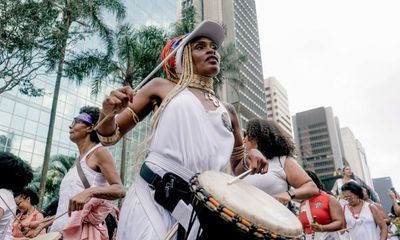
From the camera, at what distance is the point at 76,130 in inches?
129

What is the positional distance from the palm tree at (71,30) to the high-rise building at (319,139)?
148m

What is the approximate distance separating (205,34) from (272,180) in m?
1.74

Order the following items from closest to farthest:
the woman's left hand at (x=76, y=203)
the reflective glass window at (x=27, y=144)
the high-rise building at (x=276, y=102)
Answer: the woman's left hand at (x=76, y=203) < the reflective glass window at (x=27, y=144) < the high-rise building at (x=276, y=102)

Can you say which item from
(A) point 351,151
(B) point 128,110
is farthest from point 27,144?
(A) point 351,151

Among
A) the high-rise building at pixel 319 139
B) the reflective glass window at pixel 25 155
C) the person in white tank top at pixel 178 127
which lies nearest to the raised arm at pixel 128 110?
the person in white tank top at pixel 178 127

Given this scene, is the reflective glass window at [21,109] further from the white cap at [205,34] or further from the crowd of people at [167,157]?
the white cap at [205,34]

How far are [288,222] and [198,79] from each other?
1.08 m

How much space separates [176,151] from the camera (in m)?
1.76

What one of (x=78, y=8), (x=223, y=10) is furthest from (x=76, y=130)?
(x=223, y=10)

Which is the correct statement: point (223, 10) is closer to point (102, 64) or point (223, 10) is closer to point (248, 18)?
point (248, 18)

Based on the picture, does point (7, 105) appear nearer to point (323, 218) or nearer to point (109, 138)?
point (323, 218)

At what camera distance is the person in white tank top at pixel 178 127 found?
5.50ft

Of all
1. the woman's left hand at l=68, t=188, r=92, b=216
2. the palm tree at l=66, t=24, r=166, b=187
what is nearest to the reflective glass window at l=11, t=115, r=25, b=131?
the palm tree at l=66, t=24, r=166, b=187

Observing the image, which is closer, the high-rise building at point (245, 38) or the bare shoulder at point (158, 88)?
the bare shoulder at point (158, 88)
